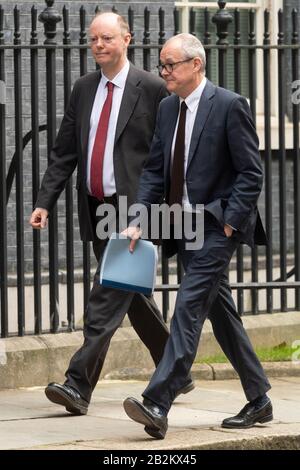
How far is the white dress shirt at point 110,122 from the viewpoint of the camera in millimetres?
8570

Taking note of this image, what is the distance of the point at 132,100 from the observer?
8.64 metres

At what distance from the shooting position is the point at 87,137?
8.62 m

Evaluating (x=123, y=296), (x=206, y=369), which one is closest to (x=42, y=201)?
(x=123, y=296)

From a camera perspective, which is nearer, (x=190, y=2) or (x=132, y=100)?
(x=132, y=100)

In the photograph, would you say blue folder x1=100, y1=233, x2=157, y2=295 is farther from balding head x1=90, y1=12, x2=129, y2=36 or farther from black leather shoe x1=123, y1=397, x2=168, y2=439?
balding head x1=90, y1=12, x2=129, y2=36

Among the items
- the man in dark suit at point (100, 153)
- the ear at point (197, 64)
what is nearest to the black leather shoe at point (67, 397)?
the man in dark suit at point (100, 153)

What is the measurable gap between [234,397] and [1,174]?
1898mm

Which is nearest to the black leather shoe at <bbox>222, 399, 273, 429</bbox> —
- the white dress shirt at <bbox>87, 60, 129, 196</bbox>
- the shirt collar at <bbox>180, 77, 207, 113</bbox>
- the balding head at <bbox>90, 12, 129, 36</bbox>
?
the white dress shirt at <bbox>87, 60, 129, 196</bbox>

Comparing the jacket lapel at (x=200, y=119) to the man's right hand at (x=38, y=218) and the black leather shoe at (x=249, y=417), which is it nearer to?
the man's right hand at (x=38, y=218)

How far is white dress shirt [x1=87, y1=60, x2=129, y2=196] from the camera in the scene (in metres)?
8.57

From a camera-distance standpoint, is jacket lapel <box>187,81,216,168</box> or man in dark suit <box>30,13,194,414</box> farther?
man in dark suit <box>30,13,194,414</box>

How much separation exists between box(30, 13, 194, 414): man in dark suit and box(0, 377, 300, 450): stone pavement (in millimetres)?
249

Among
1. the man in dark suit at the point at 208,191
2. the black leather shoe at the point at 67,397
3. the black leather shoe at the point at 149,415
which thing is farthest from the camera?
the black leather shoe at the point at 67,397
